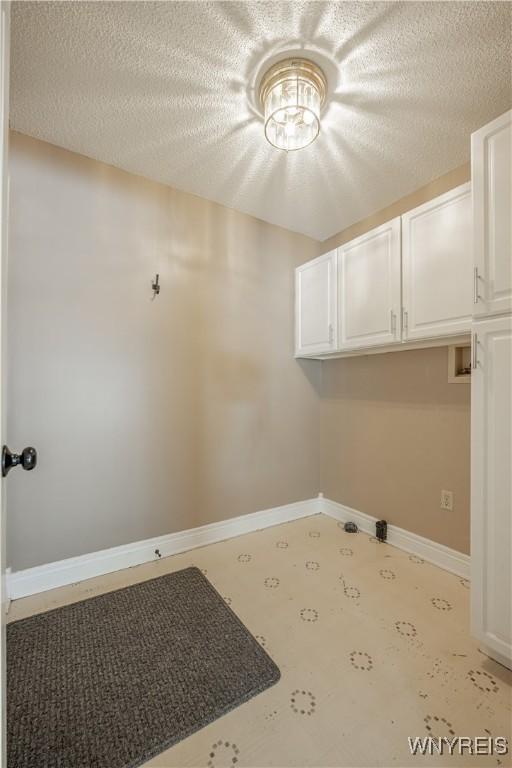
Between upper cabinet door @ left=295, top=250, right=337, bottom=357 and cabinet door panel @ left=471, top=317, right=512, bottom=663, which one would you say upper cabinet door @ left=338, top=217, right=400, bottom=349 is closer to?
upper cabinet door @ left=295, top=250, right=337, bottom=357

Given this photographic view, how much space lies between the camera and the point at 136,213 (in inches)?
80.4

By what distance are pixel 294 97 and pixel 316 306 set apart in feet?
4.43

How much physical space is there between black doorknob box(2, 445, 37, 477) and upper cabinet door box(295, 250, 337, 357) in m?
2.00

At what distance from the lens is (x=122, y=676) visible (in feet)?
4.03

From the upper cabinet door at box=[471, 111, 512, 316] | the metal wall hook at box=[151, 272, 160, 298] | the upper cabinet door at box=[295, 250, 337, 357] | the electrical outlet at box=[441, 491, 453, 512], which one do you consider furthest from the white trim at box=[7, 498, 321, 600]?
the upper cabinet door at box=[471, 111, 512, 316]

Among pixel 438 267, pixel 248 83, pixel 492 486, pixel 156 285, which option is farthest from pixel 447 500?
pixel 248 83

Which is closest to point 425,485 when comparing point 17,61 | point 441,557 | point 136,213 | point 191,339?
point 441,557

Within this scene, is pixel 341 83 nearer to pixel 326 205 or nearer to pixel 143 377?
pixel 326 205

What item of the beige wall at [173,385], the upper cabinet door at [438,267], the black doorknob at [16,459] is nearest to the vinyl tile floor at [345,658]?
the beige wall at [173,385]

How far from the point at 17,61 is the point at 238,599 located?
267 cm

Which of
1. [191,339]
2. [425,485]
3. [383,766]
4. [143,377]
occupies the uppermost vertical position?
[191,339]

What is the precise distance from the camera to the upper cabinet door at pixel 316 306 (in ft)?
7.88

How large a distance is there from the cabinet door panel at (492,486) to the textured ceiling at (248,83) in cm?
112

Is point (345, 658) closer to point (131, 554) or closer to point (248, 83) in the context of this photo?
point (131, 554)
